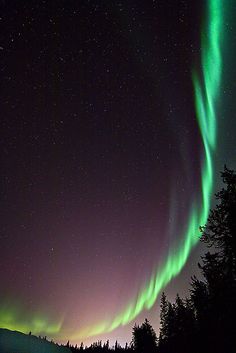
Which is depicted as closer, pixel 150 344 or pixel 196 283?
pixel 196 283

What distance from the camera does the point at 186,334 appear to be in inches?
1000

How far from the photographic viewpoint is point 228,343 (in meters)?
15.3

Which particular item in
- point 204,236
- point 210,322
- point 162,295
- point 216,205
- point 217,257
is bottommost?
point 210,322

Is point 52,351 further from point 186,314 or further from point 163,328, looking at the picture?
point 186,314

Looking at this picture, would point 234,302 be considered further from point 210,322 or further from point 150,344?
point 150,344

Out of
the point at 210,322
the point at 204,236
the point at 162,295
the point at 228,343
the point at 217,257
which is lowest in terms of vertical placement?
the point at 228,343

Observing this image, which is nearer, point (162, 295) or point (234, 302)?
point (234, 302)

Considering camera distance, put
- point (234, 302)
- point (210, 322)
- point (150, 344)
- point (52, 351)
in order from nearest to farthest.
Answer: point (234, 302), point (210, 322), point (150, 344), point (52, 351)

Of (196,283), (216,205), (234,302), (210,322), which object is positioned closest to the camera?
(234,302)

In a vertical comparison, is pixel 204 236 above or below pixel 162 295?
below

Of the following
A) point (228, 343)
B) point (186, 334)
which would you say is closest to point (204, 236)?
point (228, 343)

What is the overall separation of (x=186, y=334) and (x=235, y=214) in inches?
635

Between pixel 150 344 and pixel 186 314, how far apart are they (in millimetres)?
32030

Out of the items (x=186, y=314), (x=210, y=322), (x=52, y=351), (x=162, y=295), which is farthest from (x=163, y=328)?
(x=52, y=351)
